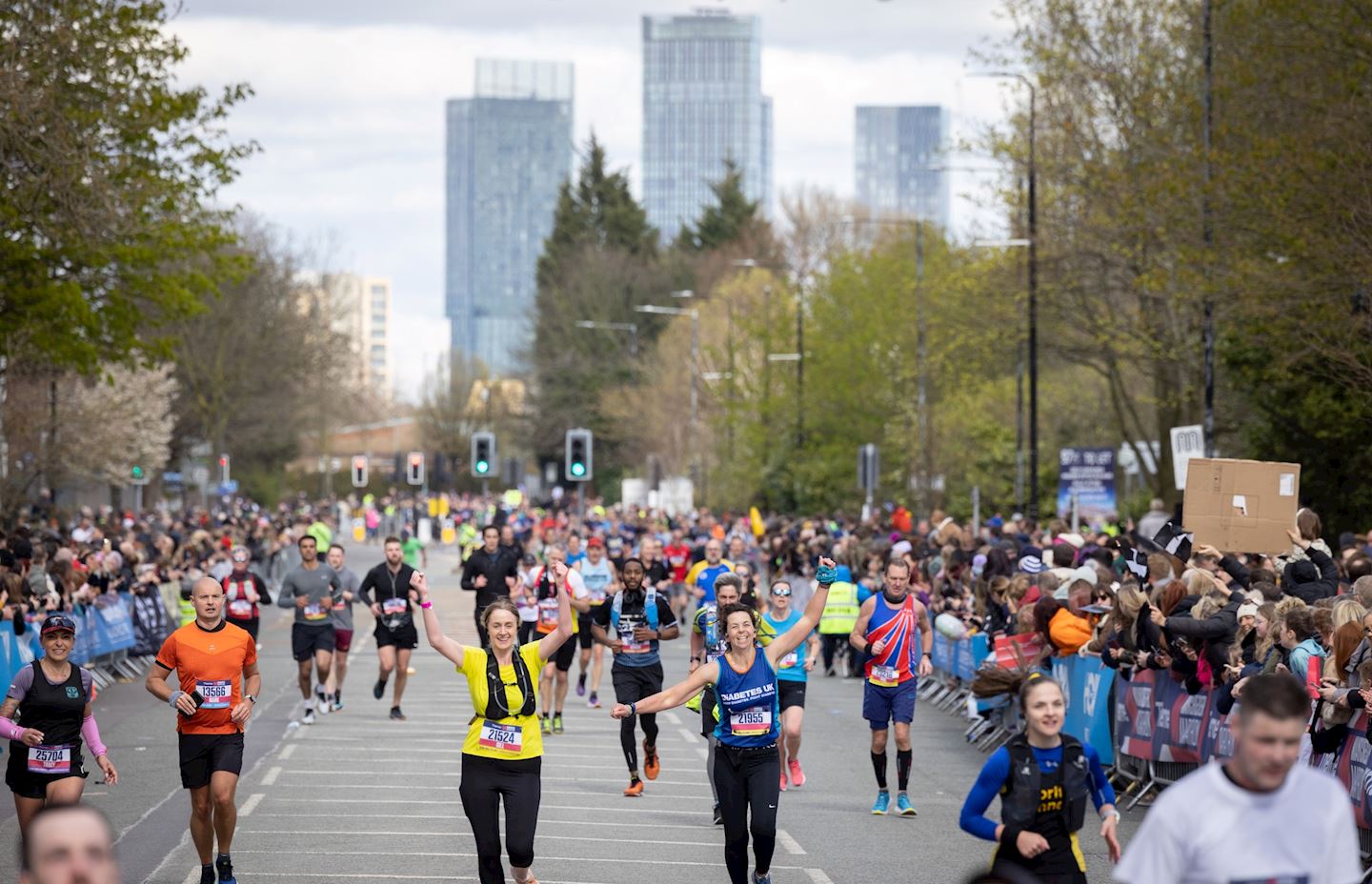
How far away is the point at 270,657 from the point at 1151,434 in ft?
115

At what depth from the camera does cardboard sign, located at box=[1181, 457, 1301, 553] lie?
18.7 meters

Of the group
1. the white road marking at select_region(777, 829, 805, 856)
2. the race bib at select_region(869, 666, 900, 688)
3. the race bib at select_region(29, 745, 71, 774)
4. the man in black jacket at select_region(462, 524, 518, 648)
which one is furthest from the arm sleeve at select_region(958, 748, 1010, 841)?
the man in black jacket at select_region(462, 524, 518, 648)

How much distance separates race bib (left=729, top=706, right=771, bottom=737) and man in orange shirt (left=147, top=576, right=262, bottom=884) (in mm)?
2563

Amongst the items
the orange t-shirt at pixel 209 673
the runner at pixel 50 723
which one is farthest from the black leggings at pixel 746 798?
the runner at pixel 50 723

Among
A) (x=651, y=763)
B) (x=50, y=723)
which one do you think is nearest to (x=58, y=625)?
(x=50, y=723)

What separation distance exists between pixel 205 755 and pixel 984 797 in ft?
17.5

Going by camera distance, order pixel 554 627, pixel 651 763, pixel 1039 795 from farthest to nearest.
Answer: pixel 554 627, pixel 651 763, pixel 1039 795

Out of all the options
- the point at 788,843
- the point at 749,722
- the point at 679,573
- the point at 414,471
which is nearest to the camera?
the point at 749,722

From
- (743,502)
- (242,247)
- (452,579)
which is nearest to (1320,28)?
(452,579)

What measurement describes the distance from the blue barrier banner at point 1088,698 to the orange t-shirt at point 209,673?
23.0ft

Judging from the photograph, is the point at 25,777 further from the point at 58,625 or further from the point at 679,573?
the point at 679,573

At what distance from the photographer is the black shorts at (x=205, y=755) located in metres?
11.3

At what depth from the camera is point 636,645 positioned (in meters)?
15.9

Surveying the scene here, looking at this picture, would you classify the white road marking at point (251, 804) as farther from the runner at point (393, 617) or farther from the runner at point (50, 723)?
the runner at point (393, 617)
